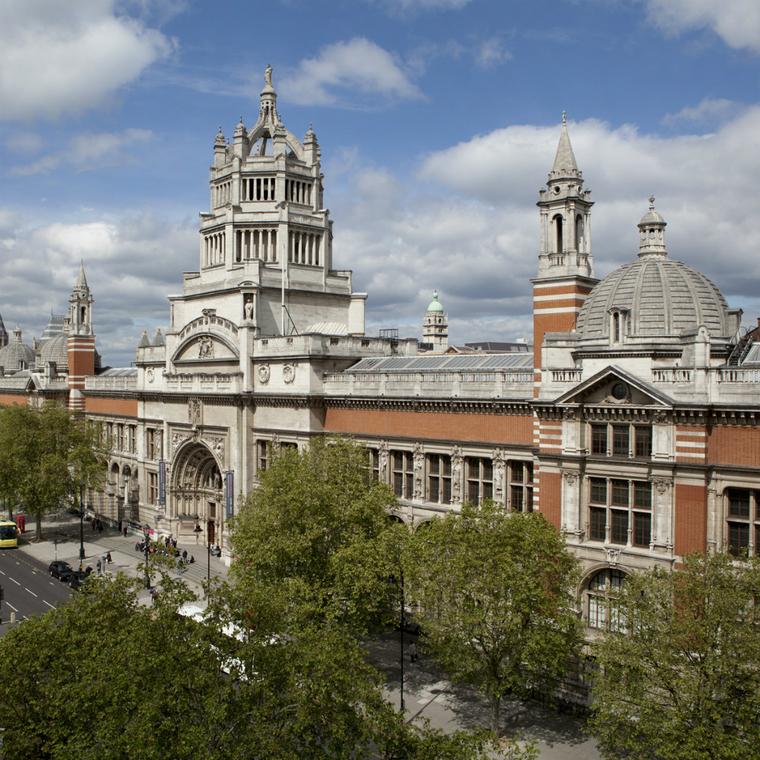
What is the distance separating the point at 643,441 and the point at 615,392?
8.74 ft

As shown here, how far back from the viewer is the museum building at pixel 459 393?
1396 inches

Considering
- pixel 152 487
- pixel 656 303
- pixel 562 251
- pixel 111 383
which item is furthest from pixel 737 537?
pixel 111 383

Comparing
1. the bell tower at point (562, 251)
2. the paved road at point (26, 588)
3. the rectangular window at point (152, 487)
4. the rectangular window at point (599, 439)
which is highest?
the bell tower at point (562, 251)

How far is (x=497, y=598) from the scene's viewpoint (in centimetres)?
3312

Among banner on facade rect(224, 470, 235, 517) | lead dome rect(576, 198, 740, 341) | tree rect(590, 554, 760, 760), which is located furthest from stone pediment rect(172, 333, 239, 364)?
tree rect(590, 554, 760, 760)

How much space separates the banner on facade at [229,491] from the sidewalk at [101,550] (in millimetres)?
4867

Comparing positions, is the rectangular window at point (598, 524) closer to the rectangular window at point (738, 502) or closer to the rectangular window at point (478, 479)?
the rectangular window at point (738, 502)

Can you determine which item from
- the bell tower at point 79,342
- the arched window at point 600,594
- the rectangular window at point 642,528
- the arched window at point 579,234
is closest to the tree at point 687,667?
the rectangular window at point 642,528

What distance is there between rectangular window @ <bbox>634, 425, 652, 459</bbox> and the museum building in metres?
0.09

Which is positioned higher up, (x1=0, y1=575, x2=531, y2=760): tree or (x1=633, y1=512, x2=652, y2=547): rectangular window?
(x1=633, y1=512, x2=652, y2=547): rectangular window

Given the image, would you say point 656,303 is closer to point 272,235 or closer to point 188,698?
point 188,698

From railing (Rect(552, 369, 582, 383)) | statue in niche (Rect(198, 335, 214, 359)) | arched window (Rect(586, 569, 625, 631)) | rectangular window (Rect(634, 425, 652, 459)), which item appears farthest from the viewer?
statue in niche (Rect(198, 335, 214, 359))

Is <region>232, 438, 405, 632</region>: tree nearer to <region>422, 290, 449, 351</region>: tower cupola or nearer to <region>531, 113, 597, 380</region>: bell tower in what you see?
<region>531, 113, 597, 380</region>: bell tower

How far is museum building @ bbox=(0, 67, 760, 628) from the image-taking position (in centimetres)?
3547
